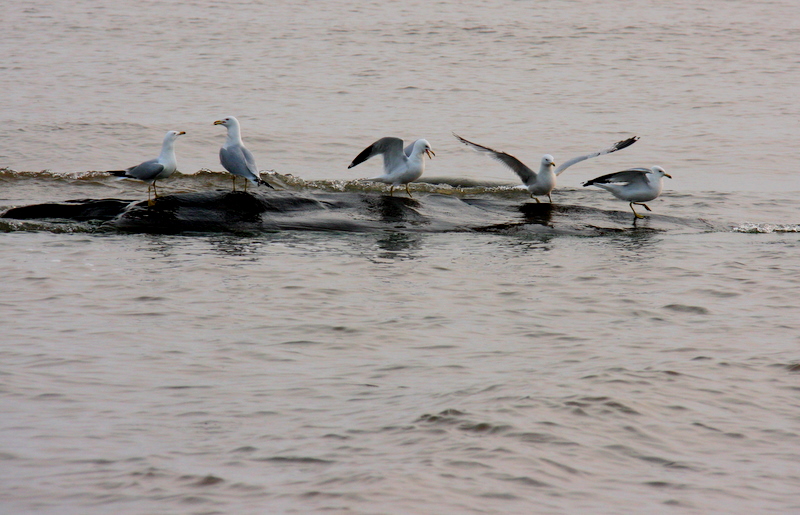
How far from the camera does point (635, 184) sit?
1130 cm

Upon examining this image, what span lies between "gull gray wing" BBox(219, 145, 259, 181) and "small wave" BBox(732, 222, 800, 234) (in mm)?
5818

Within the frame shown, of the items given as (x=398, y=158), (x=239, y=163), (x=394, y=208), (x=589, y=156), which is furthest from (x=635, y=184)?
(x=239, y=163)

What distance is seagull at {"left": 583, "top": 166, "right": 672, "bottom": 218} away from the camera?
11.2 metres

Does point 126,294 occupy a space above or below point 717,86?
below

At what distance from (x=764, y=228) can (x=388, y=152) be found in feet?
15.3

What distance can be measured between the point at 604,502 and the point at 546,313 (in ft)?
10.5

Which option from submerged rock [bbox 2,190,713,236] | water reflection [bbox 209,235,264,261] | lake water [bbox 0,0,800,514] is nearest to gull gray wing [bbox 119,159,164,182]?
submerged rock [bbox 2,190,713,236]

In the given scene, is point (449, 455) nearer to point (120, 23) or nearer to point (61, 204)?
point (61, 204)

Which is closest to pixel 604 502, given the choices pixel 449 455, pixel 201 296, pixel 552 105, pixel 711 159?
pixel 449 455

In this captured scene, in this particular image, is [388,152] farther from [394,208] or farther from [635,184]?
[635,184]

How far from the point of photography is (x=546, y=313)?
750 centimetres

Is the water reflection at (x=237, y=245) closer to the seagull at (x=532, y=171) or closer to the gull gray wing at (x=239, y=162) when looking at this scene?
the gull gray wing at (x=239, y=162)

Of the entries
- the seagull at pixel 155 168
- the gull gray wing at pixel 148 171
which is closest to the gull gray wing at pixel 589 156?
→ the seagull at pixel 155 168

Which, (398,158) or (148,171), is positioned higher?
(398,158)
